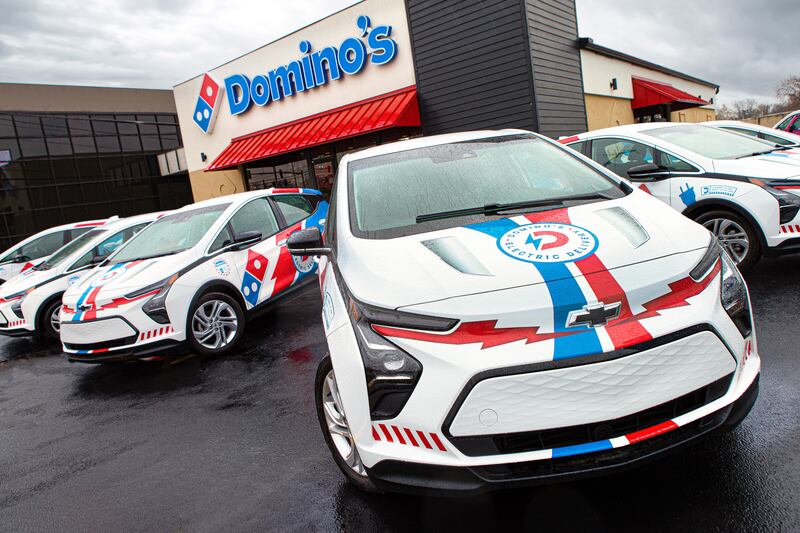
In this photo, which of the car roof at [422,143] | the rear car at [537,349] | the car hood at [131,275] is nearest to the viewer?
the rear car at [537,349]

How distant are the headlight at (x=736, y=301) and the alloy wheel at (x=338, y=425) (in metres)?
1.68

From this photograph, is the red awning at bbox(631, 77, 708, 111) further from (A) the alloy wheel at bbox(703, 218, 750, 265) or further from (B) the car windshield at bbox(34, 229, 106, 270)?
(B) the car windshield at bbox(34, 229, 106, 270)

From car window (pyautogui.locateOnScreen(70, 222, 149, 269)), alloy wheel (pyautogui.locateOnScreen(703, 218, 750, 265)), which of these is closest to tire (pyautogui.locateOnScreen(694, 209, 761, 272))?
alloy wheel (pyautogui.locateOnScreen(703, 218, 750, 265))

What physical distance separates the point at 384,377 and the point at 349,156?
221 cm

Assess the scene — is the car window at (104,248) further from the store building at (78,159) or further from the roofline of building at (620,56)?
the store building at (78,159)

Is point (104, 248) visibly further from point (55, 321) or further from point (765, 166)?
point (765, 166)

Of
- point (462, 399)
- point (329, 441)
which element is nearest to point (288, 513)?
point (329, 441)

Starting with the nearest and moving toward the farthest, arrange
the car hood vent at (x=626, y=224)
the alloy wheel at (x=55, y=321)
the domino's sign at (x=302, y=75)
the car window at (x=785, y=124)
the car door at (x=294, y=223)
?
the car hood vent at (x=626, y=224)
the car door at (x=294, y=223)
the alloy wheel at (x=55, y=321)
the car window at (x=785, y=124)
the domino's sign at (x=302, y=75)

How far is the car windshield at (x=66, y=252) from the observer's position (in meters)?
8.04

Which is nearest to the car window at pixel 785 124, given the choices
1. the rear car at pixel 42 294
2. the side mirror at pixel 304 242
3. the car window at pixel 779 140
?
the car window at pixel 779 140

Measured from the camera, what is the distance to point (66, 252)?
832 cm

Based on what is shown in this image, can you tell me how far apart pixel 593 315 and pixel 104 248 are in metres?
8.25

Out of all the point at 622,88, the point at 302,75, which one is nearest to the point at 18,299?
the point at 302,75

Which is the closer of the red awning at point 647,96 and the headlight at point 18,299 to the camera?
the headlight at point 18,299
